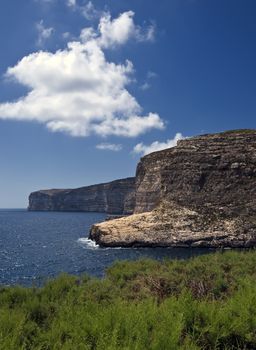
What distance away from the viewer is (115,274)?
2425cm

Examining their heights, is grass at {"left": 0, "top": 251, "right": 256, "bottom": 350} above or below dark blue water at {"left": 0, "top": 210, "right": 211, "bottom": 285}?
above

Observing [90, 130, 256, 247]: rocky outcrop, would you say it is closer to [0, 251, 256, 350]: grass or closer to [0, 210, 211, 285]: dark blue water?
[0, 210, 211, 285]: dark blue water

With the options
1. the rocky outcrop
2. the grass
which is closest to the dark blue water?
the rocky outcrop

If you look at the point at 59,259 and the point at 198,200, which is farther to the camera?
the point at 198,200

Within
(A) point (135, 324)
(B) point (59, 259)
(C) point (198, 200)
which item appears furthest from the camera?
→ (C) point (198, 200)

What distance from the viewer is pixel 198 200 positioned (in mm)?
78625

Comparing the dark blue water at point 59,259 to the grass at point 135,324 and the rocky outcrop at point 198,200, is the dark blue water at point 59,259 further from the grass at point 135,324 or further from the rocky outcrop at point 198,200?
the grass at point 135,324

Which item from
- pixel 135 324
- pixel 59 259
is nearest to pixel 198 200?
pixel 59 259

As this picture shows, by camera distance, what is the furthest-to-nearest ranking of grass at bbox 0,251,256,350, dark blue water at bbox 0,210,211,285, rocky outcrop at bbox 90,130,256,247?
rocky outcrop at bbox 90,130,256,247 → dark blue water at bbox 0,210,211,285 → grass at bbox 0,251,256,350

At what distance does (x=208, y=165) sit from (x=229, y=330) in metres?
72.9

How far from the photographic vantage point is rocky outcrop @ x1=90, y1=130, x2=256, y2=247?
70.0m

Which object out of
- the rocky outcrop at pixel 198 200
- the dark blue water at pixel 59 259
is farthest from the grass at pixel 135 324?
the rocky outcrop at pixel 198 200

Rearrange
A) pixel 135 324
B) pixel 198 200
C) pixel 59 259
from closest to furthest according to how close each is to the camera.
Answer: pixel 135 324 < pixel 59 259 < pixel 198 200

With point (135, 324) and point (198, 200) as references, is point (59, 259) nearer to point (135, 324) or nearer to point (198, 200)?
point (198, 200)
